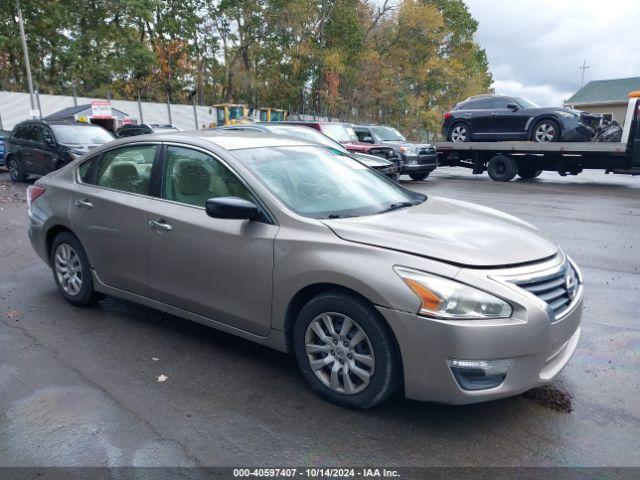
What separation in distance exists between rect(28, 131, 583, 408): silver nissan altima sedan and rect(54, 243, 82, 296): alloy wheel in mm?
21

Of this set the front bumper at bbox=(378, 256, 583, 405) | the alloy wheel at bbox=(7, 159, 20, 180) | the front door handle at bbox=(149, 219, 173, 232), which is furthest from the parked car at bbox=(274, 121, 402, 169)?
the front bumper at bbox=(378, 256, 583, 405)

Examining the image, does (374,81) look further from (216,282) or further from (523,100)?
(216,282)

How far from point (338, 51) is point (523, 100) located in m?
27.1

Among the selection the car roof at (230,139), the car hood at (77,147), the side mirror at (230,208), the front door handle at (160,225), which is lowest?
the car hood at (77,147)

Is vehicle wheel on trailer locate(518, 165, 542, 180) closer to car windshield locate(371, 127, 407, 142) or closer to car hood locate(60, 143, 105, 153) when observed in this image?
car windshield locate(371, 127, 407, 142)

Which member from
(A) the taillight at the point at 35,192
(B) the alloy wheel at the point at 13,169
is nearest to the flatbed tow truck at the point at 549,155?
(B) the alloy wheel at the point at 13,169

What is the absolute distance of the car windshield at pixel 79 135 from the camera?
544 inches

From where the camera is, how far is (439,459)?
2.81 meters

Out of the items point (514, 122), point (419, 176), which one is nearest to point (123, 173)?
point (419, 176)

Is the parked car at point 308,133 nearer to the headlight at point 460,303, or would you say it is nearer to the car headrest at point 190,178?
the car headrest at point 190,178

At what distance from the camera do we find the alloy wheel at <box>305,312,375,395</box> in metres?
3.14

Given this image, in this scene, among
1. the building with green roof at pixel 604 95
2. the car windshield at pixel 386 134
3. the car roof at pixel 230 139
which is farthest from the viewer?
the building with green roof at pixel 604 95

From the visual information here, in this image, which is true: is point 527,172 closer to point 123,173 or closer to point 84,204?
point 123,173

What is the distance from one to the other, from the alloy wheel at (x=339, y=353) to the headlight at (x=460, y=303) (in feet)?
1.49
